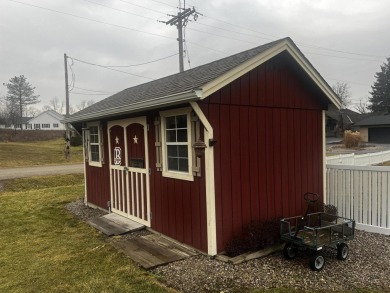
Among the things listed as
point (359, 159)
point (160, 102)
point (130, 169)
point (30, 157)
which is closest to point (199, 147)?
point (160, 102)

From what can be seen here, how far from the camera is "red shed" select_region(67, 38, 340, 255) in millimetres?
4719

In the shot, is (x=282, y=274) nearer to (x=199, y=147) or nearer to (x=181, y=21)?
(x=199, y=147)

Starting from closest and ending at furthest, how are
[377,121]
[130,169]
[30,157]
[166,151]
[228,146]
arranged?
[228,146]
[166,151]
[130,169]
[30,157]
[377,121]

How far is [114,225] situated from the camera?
669 cm

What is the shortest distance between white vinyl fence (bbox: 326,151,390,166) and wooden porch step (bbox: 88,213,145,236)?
5.49 m

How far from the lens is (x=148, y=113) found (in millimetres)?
5961

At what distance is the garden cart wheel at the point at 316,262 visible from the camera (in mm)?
4238

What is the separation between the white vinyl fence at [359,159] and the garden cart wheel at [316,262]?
471cm

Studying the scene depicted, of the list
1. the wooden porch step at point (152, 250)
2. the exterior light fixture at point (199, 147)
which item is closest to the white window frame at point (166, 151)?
the exterior light fixture at point (199, 147)

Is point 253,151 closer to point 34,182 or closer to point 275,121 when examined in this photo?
point 275,121

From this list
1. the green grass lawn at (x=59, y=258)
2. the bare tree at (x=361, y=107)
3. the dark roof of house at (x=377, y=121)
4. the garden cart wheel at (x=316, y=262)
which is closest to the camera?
the green grass lawn at (x=59, y=258)

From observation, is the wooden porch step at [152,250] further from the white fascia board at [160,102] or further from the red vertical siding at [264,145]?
the white fascia board at [160,102]

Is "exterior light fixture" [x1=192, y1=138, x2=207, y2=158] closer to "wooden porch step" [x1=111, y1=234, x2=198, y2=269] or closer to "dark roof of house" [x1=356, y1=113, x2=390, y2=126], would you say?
"wooden porch step" [x1=111, y1=234, x2=198, y2=269]

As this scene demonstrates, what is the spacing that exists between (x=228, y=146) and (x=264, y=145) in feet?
2.66
